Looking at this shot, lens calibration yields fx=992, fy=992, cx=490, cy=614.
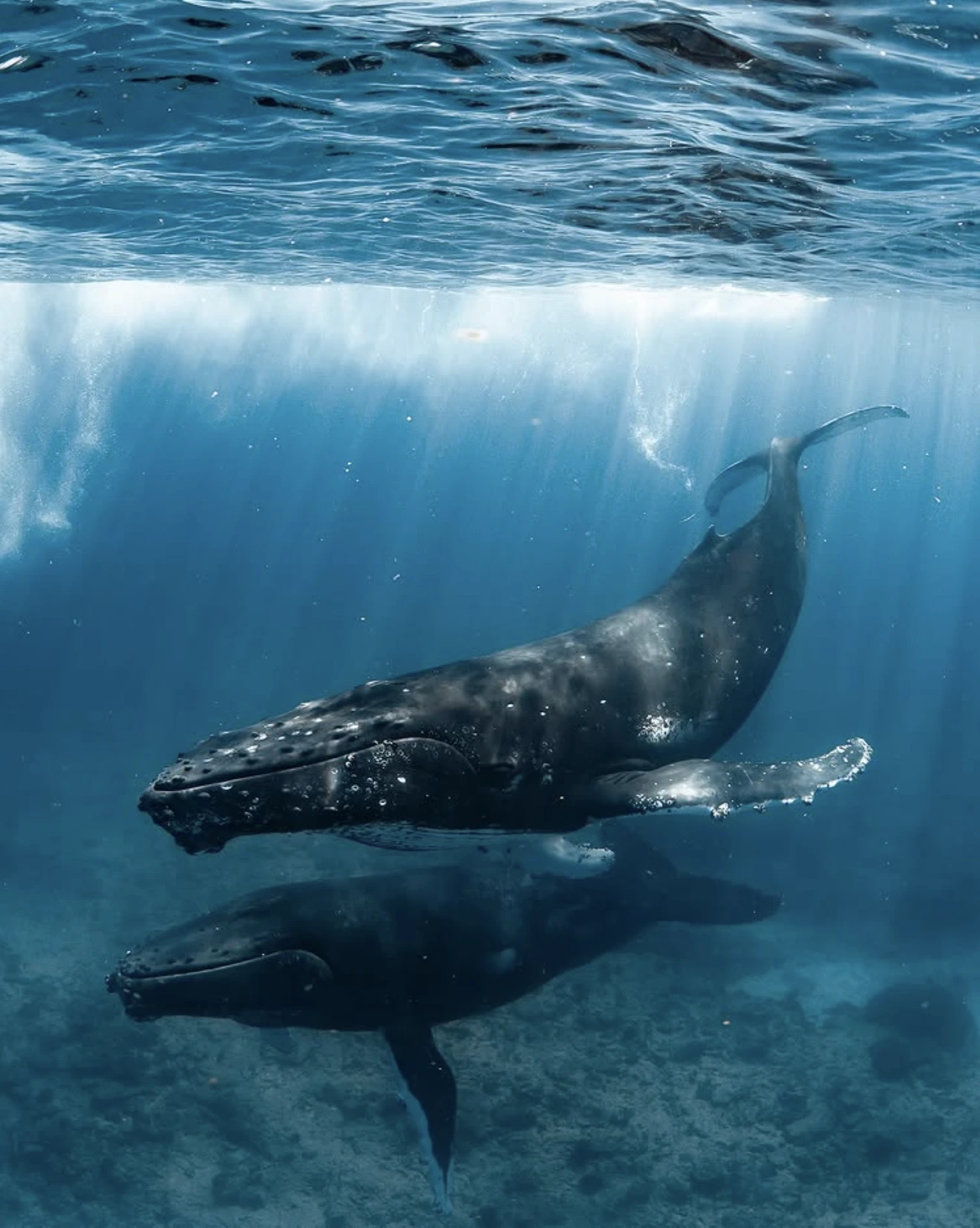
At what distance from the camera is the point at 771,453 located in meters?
18.1

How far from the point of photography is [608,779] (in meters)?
11.1

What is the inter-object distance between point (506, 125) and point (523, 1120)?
16.6m

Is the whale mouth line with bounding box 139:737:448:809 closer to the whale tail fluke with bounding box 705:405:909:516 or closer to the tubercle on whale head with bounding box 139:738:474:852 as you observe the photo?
the tubercle on whale head with bounding box 139:738:474:852

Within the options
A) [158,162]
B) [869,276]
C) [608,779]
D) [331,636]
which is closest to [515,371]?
[331,636]

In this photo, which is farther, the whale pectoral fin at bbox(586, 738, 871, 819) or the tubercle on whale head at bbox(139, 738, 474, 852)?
the whale pectoral fin at bbox(586, 738, 871, 819)

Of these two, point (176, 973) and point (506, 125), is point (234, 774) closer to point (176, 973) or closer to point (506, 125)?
point (176, 973)

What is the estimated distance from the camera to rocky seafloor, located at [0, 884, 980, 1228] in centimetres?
1517

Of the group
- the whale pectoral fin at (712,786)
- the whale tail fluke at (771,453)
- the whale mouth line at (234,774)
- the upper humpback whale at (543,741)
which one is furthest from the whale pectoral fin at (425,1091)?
the whale tail fluke at (771,453)

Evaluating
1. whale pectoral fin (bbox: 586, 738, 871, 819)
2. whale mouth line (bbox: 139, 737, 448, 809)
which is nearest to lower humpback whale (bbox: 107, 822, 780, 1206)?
whale pectoral fin (bbox: 586, 738, 871, 819)

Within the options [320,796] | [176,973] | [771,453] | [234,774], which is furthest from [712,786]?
[771,453]

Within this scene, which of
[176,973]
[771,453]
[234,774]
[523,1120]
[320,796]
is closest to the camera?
[234,774]

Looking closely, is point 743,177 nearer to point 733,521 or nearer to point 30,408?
point 733,521

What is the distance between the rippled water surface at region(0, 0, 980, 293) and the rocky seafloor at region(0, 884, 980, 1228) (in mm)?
15592

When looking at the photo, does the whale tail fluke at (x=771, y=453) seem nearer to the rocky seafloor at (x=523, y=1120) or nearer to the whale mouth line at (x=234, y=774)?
the rocky seafloor at (x=523, y=1120)
